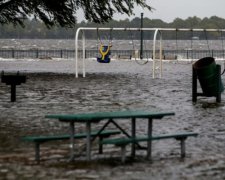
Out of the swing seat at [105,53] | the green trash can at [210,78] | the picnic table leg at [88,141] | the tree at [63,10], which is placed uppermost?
the tree at [63,10]

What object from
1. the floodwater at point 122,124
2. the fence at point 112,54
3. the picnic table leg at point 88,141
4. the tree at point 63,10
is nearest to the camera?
the floodwater at point 122,124

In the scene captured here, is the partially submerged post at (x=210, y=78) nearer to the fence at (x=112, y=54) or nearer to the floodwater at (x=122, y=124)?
the floodwater at (x=122, y=124)

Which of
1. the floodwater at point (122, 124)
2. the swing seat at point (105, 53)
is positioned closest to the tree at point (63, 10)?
the swing seat at point (105, 53)

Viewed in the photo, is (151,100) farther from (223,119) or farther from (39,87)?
(39,87)

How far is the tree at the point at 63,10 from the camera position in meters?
33.2

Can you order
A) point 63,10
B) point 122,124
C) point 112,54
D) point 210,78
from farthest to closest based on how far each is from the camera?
1. point 112,54
2. point 63,10
3. point 210,78
4. point 122,124

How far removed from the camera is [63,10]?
33.3 m

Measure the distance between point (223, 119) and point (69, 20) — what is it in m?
21.3

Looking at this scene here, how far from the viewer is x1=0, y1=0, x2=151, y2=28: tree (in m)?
33.2

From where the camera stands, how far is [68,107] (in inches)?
629

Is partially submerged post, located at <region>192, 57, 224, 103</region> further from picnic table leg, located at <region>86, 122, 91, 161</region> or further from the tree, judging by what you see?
the tree

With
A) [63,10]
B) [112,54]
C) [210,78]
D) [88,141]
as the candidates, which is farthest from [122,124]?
[112,54]

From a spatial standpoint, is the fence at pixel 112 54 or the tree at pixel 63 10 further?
the fence at pixel 112 54

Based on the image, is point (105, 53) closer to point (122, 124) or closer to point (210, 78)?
point (210, 78)
